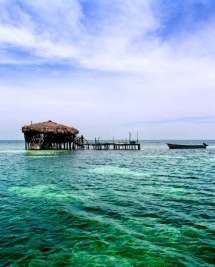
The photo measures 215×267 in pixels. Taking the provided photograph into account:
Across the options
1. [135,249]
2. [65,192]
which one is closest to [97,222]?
[135,249]

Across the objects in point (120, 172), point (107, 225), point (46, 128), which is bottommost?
point (107, 225)

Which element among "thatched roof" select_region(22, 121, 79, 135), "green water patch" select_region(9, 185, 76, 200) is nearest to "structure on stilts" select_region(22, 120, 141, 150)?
"thatched roof" select_region(22, 121, 79, 135)

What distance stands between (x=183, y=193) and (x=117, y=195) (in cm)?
395

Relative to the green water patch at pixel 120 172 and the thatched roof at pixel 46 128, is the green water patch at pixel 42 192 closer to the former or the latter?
the green water patch at pixel 120 172

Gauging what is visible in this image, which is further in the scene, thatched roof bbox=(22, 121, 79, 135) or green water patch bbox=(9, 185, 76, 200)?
thatched roof bbox=(22, 121, 79, 135)

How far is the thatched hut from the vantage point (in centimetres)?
4959

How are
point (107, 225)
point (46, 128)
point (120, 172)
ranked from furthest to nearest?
point (46, 128)
point (120, 172)
point (107, 225)

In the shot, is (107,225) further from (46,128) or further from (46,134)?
(46,134)

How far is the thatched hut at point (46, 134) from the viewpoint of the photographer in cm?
4959

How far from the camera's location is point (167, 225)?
909cm

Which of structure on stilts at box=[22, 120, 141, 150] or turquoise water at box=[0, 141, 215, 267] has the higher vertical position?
structure on stilts at box=[22, 120, 141, 150]

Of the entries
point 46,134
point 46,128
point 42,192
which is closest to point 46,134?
point 46,134

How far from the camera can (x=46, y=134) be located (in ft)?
170

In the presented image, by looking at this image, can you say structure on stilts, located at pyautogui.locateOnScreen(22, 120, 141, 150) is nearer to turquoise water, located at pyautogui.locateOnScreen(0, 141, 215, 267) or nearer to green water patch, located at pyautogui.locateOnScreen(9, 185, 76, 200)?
turquoise water, located at pyautogui.locateOnScreen(0, 141, 215, 267)
